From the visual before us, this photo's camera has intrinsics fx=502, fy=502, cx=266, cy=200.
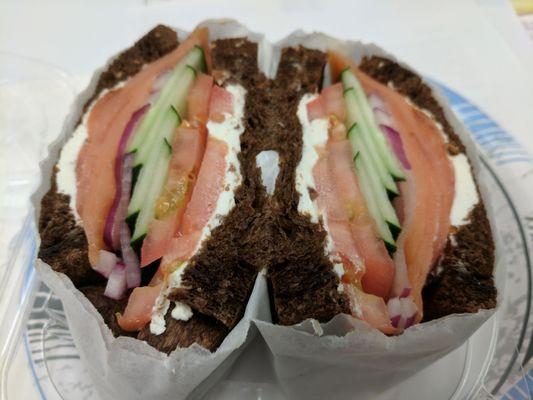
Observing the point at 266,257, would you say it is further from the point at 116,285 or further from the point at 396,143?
the point at 396,143

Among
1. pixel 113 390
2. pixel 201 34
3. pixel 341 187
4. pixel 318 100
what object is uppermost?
pixel 201 34

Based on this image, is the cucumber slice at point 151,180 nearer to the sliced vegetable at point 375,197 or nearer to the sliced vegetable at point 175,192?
the sliced vegetable at point 175,192

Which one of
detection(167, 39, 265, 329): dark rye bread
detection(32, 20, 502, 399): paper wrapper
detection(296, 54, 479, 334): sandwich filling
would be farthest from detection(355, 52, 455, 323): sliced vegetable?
detection(167, 39, 265, 329): dark rye bread

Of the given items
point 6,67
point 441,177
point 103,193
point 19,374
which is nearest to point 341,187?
point 441,177

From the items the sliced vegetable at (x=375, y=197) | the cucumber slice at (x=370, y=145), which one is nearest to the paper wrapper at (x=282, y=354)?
the sliced vegetable at (x=375, y=197)

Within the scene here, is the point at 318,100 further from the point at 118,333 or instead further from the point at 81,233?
the point at 118,333

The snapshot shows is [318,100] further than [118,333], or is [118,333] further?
[318,100]
